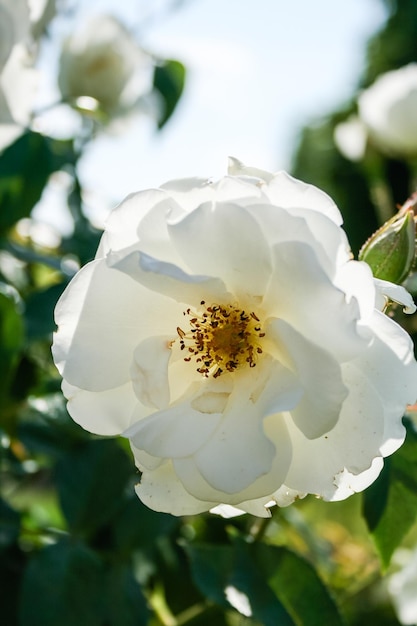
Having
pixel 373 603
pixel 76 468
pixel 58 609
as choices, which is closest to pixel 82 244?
pixel 76 468

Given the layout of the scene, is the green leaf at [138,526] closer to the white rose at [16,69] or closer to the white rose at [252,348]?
the white rose at [252,348]

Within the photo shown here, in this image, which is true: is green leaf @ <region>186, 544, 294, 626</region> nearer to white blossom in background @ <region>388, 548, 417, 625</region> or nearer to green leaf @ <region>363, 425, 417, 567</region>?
green leaf @ <region>363, 425, 417, 567</region>

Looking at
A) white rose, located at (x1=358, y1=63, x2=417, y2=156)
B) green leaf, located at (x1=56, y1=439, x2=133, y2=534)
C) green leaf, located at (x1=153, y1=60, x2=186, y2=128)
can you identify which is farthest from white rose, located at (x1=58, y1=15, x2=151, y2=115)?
green leaf, located at (x1=56, y1=439, x2=133, y2=534)

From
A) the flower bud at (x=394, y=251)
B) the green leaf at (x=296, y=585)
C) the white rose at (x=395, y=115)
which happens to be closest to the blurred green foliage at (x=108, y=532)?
the green leaf at (x=296, y=585)

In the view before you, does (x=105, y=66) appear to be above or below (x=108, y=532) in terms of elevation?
above

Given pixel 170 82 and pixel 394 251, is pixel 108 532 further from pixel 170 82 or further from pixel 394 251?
pixel 170 82

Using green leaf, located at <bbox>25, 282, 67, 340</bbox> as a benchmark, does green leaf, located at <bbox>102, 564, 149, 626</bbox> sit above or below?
below

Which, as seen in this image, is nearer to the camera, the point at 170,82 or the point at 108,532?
the point at 108,532

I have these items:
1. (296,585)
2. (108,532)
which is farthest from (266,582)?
(108,532)
